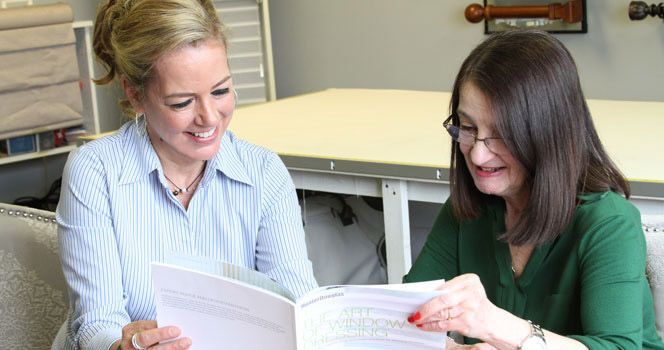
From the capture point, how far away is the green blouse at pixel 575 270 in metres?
1.35

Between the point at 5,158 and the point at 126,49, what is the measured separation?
9.10 feet

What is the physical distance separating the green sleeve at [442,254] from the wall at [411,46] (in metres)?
2.45

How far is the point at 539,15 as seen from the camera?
3.98 metres

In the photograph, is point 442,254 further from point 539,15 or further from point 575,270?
point 539,15

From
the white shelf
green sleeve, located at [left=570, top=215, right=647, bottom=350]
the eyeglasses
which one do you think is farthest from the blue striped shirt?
the white shelf

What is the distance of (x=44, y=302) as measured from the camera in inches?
72.6

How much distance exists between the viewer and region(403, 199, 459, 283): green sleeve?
1655mm

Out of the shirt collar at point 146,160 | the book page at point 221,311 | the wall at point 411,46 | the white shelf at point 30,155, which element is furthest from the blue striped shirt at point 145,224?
the white shelf at point 30,155

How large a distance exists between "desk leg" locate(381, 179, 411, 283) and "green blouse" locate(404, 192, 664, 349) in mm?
769

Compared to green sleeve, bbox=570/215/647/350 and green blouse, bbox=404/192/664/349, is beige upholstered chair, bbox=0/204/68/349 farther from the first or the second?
green sleeve, bbox=570/215/647/350

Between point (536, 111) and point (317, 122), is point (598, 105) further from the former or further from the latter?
point (536, 111)

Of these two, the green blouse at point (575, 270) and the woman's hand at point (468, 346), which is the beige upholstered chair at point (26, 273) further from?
the woman's hand at point (468, 346)

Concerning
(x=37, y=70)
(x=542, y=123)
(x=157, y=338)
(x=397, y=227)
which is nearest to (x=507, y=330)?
(x=542, y=123)

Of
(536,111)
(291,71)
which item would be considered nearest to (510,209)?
(536,111)
